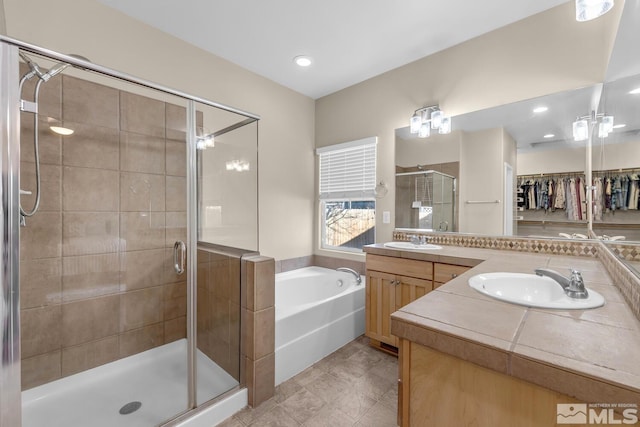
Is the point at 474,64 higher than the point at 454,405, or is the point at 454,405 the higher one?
the point at 474,64

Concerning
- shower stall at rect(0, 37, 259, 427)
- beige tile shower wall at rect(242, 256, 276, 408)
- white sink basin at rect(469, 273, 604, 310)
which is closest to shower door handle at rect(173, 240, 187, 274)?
shower stall at rect(0, 37, 259, 427)

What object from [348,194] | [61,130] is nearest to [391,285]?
[348,194]

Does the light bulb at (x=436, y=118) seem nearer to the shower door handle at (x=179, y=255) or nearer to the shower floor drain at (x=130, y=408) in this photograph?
the shower door handle at (x=179, y=255)

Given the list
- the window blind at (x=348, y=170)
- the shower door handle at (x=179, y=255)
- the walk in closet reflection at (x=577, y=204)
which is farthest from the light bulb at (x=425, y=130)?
the shower door handle at (x=179, y=255)

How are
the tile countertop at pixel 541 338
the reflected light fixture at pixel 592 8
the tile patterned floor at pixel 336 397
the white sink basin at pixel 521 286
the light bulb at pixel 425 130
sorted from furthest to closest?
the light bulb at pixel 425 130 → the tile patterned floor at pixel 336 397 → the reflected light fixture at pixel 592 8 → the white sink basin at pixel 521 286 → the tile countertop at pixel 541 338

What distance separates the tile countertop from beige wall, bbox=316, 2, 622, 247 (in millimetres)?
1621

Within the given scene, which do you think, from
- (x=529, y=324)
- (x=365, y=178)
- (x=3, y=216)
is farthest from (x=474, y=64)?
(x=3, y=216)

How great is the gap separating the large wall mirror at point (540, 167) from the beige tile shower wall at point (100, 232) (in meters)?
2.10

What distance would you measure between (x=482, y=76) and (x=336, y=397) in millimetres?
2612

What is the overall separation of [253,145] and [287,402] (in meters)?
1.82

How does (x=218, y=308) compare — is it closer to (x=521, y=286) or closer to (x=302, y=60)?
(x=521, y=286)

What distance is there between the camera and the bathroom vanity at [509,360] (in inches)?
20.6

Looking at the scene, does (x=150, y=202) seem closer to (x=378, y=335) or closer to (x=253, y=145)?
(x=253, y=145)

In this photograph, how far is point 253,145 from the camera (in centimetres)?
221
